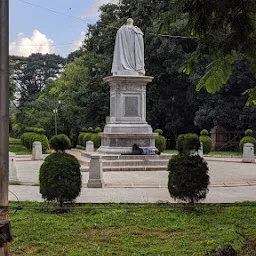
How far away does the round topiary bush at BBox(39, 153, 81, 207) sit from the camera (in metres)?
9.06

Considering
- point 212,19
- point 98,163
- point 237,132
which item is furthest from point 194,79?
point 212,19

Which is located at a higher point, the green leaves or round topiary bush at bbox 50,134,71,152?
the green leaves

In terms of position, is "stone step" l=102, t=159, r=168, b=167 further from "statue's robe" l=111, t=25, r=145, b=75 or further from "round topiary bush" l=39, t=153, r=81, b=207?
"round topiary bush" l=39, t=153, r=81, b=207

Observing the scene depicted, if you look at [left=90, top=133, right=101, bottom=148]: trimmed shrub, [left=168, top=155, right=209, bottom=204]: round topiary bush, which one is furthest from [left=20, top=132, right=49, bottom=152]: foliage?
[left=168, top=155, right=209, bottom=204]: round topiary bush

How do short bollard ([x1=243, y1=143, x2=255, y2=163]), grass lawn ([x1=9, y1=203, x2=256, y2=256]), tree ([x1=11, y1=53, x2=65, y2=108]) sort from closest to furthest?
grass lawn ([x1=9, y1=203, x2=256, y2=256])
short bollard ([x1=243, y1=143, x2=255, y2=163])
tree ([x1=11, y1=53, x2=65, y2=108])

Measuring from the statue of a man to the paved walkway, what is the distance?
6227 millimetres

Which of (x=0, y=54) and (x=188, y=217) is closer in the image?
(x=0, y=54)

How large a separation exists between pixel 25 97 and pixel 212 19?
70.7 metres

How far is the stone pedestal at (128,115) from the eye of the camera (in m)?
21.1

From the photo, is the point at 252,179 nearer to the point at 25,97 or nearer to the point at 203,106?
the point at 203,106

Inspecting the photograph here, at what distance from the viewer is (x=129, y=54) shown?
2247 centimetres

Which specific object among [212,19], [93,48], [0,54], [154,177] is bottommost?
[154,177]

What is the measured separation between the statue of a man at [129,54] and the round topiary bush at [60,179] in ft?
42.7

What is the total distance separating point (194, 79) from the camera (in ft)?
112
